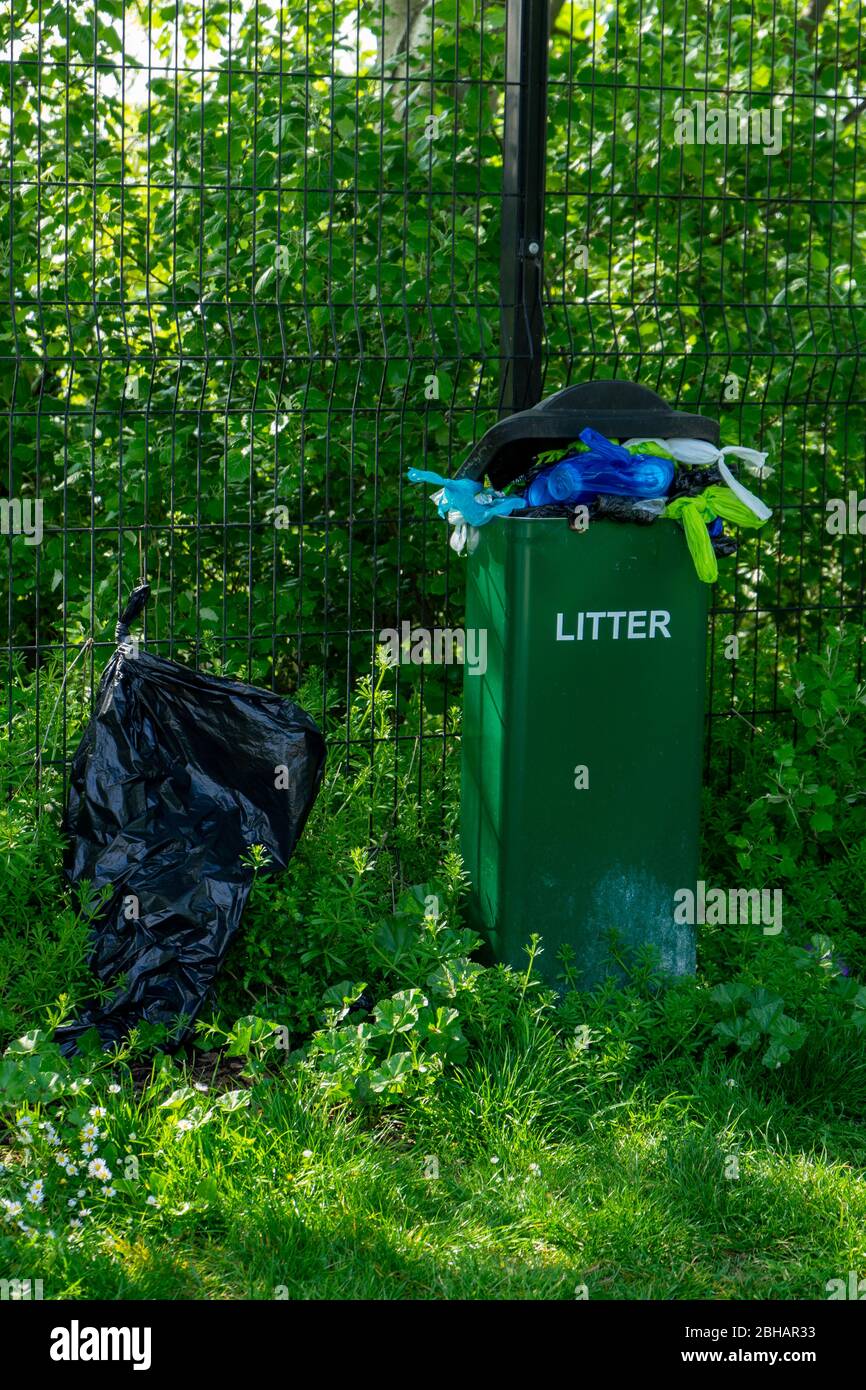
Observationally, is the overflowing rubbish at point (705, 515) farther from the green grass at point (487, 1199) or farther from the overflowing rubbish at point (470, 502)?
the green grass at point (487, 1199)

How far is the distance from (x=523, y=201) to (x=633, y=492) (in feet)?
3.97

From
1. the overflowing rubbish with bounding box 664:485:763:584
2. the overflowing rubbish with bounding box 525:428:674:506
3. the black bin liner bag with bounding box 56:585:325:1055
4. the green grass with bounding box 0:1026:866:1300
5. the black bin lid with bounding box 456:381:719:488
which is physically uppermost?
the black bin lid with bounding box 456:381:719:488

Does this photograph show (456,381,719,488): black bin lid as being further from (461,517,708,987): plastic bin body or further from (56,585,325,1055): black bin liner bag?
(56,585,325,1055): black bin liner bag

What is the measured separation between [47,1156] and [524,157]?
3.29 metres

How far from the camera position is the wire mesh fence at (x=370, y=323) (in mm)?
4914

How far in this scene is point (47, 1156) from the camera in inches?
136

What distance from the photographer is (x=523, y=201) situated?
188 inches

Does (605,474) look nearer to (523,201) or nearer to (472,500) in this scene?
(472,500)

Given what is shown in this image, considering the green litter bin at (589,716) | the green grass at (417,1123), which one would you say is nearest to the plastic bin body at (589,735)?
the green litter bin at (589,716)

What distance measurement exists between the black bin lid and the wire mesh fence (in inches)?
22.7

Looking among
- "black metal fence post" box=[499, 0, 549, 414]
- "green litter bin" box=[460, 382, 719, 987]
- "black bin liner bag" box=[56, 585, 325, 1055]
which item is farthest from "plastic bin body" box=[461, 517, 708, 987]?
"black metal fence post" box=[499, 0, 549, 414]

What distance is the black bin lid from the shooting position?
426cm

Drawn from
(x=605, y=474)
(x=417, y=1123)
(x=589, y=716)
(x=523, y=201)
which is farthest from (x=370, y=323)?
(x=417, y=1123)

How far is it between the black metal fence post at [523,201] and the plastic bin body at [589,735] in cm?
80
